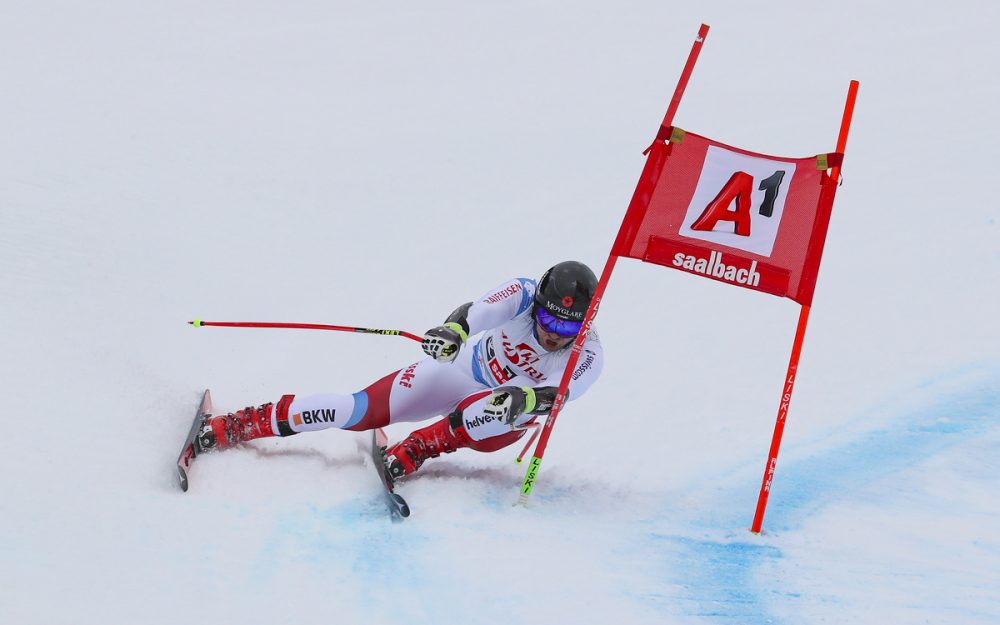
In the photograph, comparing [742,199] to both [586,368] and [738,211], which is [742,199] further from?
[586,368]

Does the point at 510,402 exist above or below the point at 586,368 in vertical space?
below

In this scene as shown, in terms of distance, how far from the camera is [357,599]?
3291mm

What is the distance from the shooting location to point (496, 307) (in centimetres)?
448

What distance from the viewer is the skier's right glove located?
13.8 ft

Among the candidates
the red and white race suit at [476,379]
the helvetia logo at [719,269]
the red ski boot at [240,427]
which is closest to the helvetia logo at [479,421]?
the red and white race suit at [476,379]

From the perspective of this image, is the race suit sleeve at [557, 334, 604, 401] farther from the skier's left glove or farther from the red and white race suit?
the skier's left glove

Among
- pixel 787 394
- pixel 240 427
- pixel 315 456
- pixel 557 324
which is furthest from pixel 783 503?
pixel 240 427

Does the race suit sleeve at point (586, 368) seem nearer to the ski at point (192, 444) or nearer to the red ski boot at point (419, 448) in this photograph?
the red ski boot at point (419, 448)

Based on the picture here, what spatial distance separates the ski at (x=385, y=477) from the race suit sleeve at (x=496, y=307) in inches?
27.7

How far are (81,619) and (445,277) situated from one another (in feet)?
15.5

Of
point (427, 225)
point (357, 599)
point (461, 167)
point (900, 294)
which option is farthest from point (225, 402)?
point (900, 294)

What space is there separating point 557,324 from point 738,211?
0.91 meters

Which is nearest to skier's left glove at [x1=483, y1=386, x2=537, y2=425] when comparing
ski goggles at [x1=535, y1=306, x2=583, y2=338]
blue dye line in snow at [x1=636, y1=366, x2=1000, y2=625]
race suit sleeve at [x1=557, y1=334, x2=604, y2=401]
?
race suit sleeve at [x1=557, y1=334, x2=604, y2=401]

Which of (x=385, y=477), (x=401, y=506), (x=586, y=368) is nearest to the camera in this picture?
(x=401, y=506)
